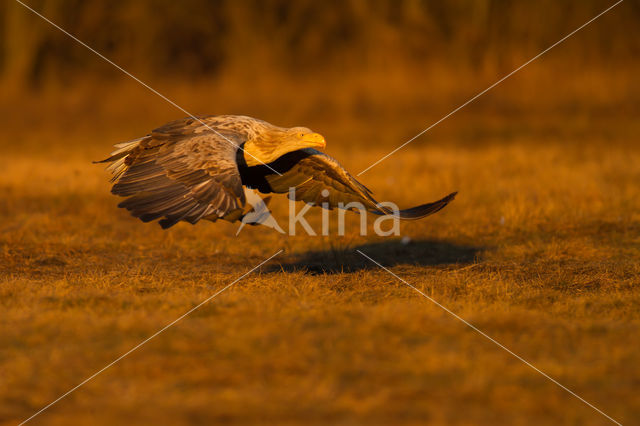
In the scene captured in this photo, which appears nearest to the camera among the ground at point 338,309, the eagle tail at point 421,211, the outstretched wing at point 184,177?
the ground at point 338,309

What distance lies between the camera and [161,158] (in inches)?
276

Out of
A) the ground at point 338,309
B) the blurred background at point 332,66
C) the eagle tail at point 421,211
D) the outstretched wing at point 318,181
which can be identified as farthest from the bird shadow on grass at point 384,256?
the blurred background at point 332,66

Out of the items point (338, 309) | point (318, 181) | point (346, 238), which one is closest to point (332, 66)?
point (346, 238)

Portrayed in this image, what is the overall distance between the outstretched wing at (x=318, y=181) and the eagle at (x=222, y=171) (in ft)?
0.03

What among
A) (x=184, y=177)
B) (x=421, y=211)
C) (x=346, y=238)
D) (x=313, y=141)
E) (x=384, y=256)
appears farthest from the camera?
(x=346, y=238)

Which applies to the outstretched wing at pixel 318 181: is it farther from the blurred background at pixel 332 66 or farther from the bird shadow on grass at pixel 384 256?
the blurred background at pixel 332 66

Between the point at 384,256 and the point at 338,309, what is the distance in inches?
126

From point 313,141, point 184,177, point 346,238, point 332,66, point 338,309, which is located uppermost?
point 332,66

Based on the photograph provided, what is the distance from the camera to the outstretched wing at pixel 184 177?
245 inches

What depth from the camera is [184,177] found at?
6.56 meters

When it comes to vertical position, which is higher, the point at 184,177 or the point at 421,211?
the point at 184,177

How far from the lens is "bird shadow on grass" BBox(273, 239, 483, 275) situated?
8625 mm

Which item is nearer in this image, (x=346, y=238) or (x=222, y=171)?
(x=222, y=171)

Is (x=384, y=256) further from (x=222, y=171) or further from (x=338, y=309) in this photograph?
(x=222, y=171)
